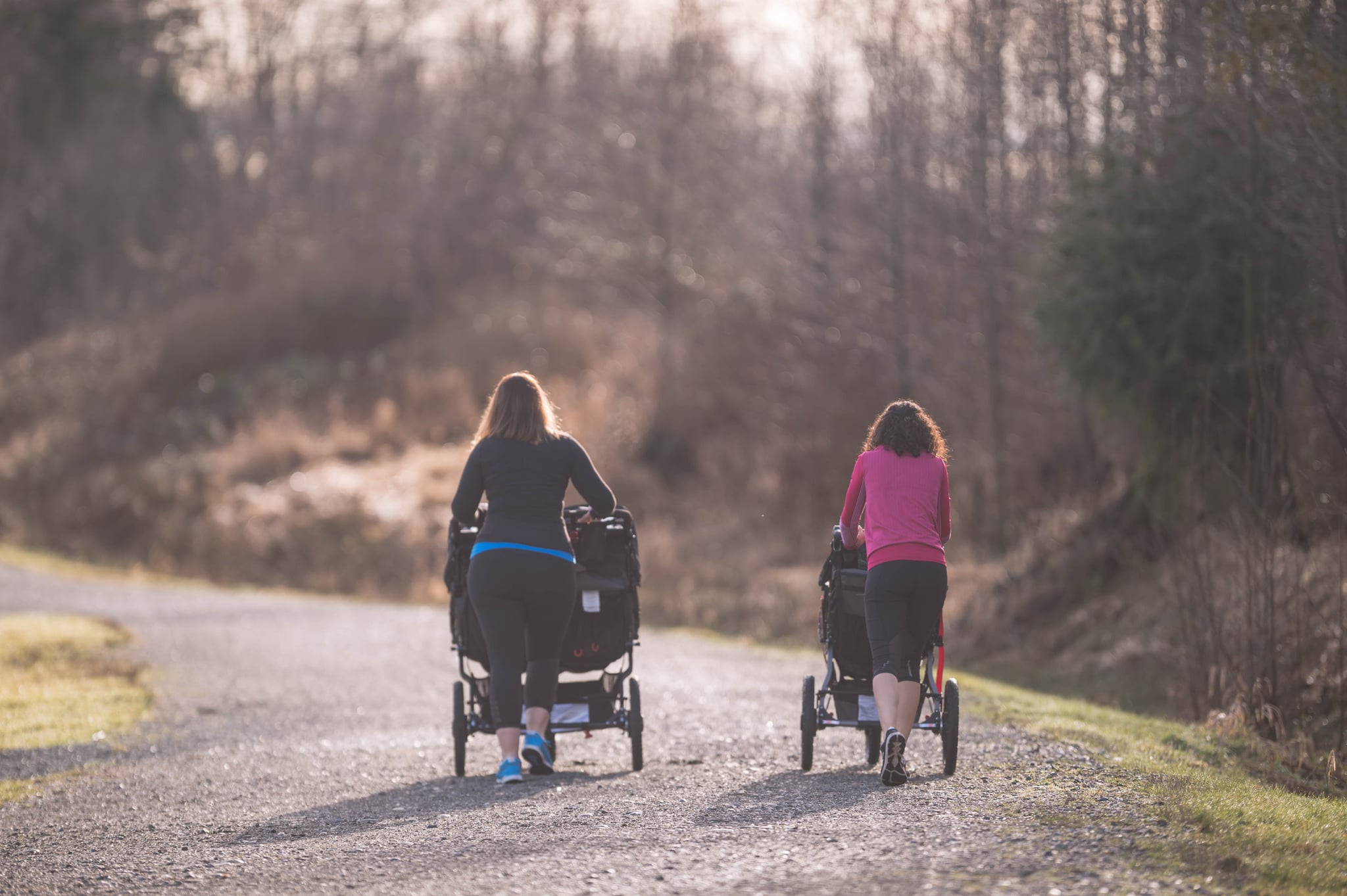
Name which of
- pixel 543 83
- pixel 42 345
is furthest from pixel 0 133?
pixel 543 83

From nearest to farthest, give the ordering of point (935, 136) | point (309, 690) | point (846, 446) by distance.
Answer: point (309, 690) → point (935, 136) → point (846, 446)

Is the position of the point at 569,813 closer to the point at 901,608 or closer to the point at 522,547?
the point at 522,547

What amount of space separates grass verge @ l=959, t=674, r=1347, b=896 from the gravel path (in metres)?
0.24

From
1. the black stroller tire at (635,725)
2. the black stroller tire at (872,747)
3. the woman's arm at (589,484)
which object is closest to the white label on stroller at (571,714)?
the black stroller tire at (635,725)

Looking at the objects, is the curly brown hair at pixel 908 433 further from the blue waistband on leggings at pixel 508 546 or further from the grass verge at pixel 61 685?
the grass verge at pixel 61 685

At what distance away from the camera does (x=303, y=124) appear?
58250 millimetres

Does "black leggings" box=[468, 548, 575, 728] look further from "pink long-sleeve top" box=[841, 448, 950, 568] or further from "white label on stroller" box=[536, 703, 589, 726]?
"pink long-sleeve top" box=[841, 448, 950, 568]

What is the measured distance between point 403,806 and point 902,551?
2.77 meters

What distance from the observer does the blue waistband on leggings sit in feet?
26.7

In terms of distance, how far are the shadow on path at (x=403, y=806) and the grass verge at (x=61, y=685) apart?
208 centimetres

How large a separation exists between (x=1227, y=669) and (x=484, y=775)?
5787 millimetres

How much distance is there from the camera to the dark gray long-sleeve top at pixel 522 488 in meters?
8.13

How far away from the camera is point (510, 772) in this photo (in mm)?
8312

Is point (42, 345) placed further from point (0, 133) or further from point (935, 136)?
point (935, 136)
